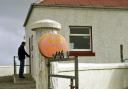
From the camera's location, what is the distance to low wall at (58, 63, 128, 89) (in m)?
11.6

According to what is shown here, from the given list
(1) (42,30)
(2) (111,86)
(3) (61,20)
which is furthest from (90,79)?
(3) (61,20)

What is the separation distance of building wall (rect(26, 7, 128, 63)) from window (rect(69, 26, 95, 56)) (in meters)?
0.24

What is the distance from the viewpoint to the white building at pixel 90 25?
810 inches

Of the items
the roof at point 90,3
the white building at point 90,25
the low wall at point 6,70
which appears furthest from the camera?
Answer: the low wall at point 6,70

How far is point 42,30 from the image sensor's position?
32.3ft

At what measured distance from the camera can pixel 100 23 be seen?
69.4ft

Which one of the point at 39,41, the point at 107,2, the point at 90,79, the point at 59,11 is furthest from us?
the point at 107,2

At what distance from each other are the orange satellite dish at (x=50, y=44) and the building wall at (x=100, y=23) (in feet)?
36.1

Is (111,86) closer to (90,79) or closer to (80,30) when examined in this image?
(90,79)

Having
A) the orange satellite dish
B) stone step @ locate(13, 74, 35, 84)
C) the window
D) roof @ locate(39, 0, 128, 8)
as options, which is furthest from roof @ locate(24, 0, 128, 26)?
the orange satellite dish

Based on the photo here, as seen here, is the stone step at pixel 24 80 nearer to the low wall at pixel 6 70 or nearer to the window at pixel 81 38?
the window at pixel 81 38

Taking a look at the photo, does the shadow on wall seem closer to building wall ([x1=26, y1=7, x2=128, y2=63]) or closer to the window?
building wall ([x1=26, y1=7, x2=128, y2=63])

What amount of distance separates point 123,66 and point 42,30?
4700mm

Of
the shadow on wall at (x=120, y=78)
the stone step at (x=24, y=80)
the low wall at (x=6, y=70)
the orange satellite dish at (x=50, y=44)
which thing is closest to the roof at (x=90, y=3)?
the stone step at (x=24, y=80)
